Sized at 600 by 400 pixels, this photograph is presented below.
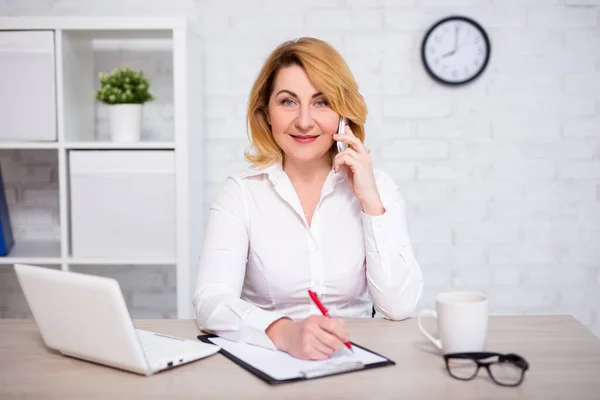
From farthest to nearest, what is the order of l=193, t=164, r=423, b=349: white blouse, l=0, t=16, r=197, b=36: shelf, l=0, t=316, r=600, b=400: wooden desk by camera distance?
l=0, t=16, r=197, b=36: shelf < l=193, t=164, r=423, b=349: white blouse < l=0, t=316, r=600, b=400: wooden desk

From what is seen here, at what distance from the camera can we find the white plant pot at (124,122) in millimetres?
2562

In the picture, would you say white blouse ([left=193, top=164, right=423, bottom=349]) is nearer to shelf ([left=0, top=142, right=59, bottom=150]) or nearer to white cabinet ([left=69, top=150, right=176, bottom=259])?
white cabinet ([left=69, top=150, right=176, bottom=259])

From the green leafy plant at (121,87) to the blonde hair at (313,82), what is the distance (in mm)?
844

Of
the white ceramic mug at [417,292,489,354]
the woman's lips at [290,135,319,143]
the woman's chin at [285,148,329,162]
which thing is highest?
the woman's lips at [290,135,319,143]

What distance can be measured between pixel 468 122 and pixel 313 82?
1315 mm

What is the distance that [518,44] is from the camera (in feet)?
9.22

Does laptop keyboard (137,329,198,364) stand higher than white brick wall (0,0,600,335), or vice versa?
white brick wall (0,0,600,335)

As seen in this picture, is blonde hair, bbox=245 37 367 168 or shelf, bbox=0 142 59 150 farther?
shelf, bbox=0 142 59 150

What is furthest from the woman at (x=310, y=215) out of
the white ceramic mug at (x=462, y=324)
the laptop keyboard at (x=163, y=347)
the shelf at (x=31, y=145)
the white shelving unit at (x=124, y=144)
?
the shelf at (x=31, y=145)

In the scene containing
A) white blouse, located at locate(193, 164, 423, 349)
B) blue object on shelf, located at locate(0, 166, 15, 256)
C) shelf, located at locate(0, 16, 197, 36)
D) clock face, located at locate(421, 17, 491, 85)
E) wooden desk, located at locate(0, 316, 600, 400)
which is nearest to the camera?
wooden desk, located at locate(0, 316, 600, 400)

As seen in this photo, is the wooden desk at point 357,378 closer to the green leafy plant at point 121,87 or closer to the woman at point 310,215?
the woman at point 310,215

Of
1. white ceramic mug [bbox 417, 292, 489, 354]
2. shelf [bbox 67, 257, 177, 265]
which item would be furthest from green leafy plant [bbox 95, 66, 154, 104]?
white ceramic mug [bbox 417, 292, 489, 354]

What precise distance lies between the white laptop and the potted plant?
4.62 ft

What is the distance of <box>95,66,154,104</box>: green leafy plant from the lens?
2531 mm
